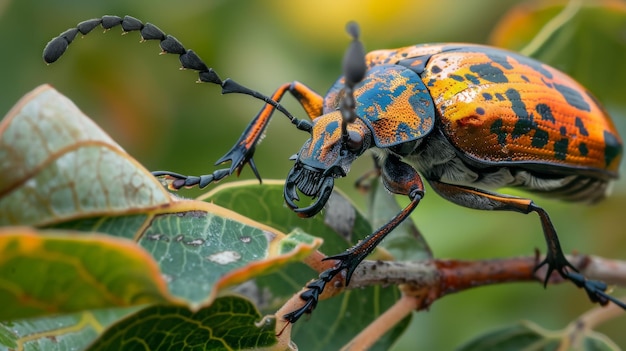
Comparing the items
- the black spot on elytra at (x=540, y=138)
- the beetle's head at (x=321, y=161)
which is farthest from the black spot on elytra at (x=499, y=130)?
the beetle's head at (x=321, y=161)

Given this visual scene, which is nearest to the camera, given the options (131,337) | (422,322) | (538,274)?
(131,337)

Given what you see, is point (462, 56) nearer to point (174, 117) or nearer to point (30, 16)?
point (174, 117)

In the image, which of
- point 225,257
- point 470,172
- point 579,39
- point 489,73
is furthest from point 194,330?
point 579,39

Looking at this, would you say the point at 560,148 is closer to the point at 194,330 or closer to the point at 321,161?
the point at 321,161

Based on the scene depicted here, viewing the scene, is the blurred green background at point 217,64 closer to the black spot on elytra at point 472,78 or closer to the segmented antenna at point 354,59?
the black spot on elytra at point 472,78

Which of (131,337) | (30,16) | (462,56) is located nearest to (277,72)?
(30,16)

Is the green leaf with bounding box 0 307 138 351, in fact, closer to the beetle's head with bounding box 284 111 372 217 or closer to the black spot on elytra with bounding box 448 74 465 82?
the beetle's head with bounding box 284 111 372 217
